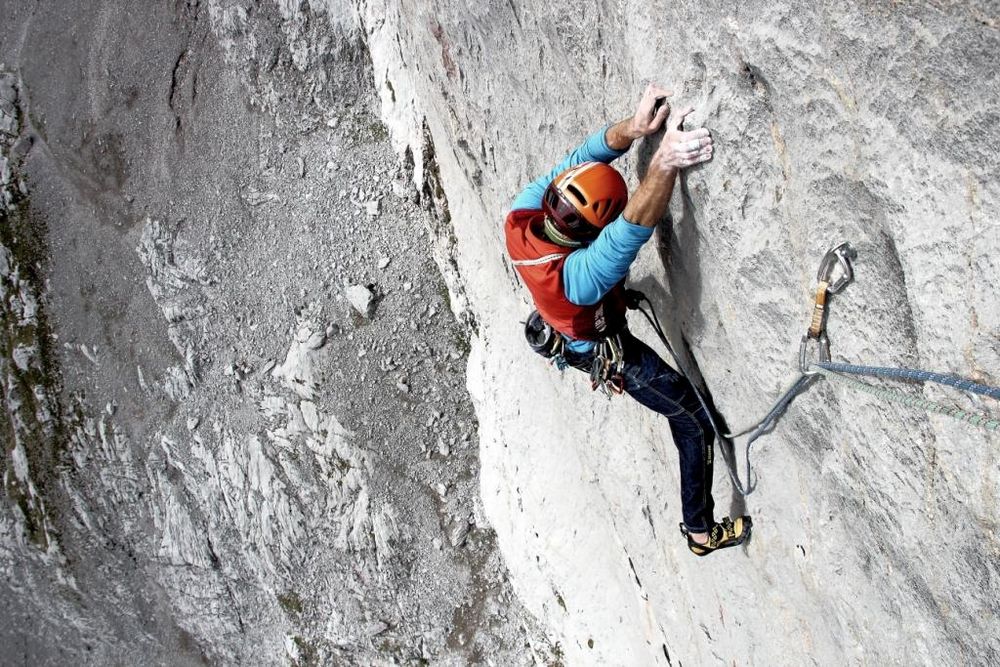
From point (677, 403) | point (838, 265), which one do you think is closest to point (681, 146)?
point (838, 265)

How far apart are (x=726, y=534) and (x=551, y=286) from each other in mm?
3268

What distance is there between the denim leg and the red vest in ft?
1.35

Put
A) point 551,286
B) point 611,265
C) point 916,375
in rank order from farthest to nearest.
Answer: point 551,286 → point 611,265 → point 916,375

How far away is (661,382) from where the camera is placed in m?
6.59

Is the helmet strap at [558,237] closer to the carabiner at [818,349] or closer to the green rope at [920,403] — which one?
the carabiner at [818,349]

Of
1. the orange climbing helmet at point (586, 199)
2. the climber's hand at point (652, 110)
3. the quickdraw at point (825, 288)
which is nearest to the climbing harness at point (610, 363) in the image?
the orange climbing helmet at point (586, 199)

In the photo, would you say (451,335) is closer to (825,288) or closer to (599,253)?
(599,253)

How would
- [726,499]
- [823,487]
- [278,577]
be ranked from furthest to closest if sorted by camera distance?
[278,577] < [726,499] < [823,487]

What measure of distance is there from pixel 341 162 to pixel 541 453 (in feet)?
24.2

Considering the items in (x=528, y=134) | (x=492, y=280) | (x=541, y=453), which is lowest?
(x=541, y=453)

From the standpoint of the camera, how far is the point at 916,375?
3.72 m

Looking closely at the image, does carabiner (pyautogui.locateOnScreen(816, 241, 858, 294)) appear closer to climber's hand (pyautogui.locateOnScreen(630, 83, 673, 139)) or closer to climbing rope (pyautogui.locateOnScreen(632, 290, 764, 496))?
climbing rope (pyautogui.locateOnScreen(632, 290, 764, 496))

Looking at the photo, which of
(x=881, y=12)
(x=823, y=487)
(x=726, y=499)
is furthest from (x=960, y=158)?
(x=726, y=499)

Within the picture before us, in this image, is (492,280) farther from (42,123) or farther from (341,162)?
(42,123)
